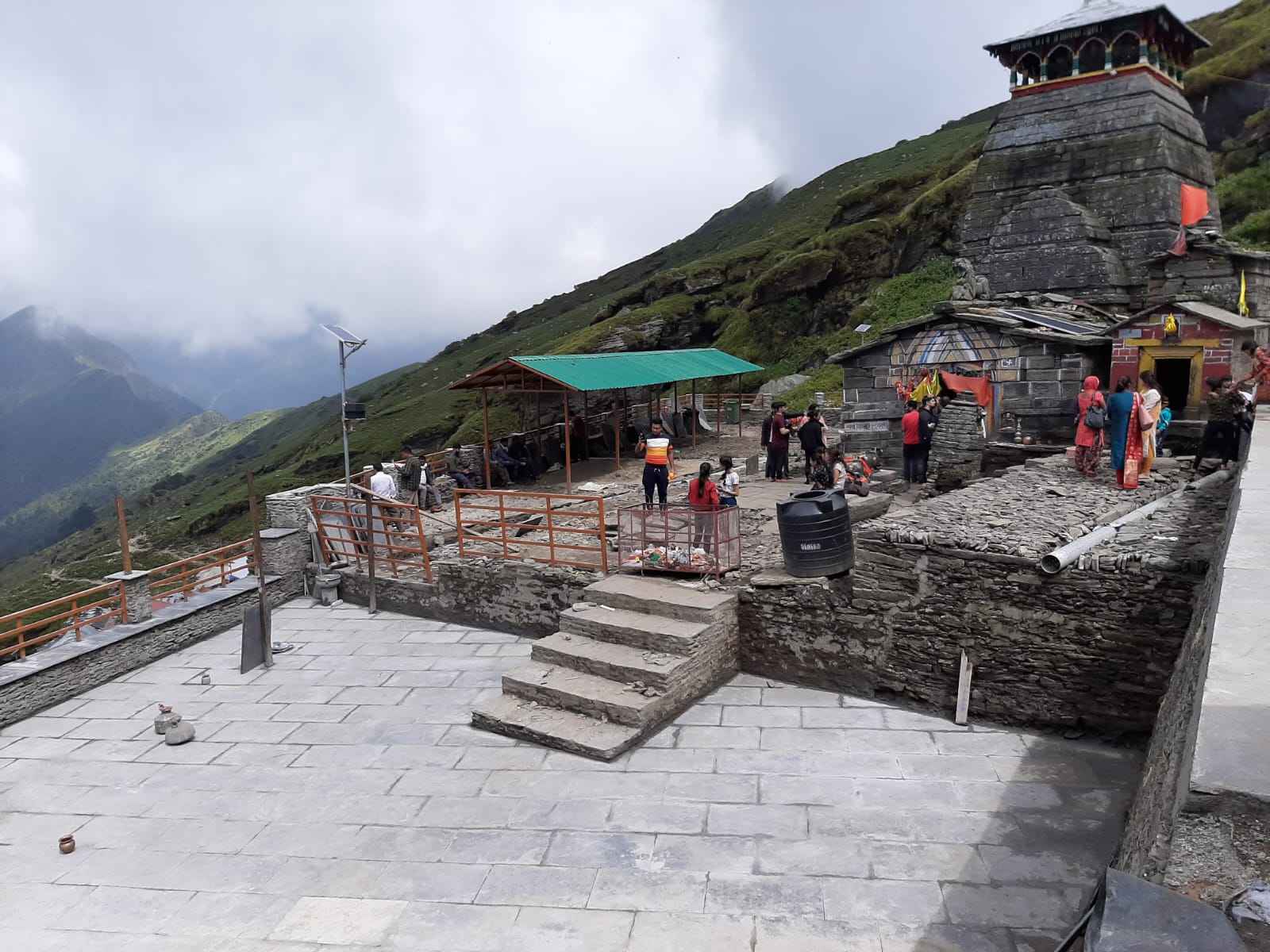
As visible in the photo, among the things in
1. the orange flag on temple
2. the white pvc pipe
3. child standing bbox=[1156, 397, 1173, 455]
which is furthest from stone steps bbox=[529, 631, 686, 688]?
the orange flag on temple

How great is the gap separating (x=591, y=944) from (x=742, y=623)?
15.6 feet

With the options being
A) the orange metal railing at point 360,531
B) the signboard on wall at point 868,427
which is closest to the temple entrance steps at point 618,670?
the orange metal railing at point 360,531

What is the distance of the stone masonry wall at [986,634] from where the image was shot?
7.26 m

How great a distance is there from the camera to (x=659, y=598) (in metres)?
9.60

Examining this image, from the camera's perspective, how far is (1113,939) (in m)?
2.40

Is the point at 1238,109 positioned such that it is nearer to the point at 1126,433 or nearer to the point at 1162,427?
the point at 1162,427

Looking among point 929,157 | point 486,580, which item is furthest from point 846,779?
point 929,157

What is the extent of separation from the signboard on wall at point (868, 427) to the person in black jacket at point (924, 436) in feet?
7.17

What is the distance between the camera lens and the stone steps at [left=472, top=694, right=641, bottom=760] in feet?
25.5

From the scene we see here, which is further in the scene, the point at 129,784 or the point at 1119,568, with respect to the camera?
the point at 129,784

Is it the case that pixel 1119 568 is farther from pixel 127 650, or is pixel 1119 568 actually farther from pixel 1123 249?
pixel 1123 249

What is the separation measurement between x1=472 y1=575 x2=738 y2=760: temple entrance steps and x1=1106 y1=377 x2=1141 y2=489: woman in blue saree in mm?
5240

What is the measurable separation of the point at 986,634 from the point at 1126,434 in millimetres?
3985

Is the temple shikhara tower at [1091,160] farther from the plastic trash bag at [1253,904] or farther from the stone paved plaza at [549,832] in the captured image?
the plastic trash bag at [1253,904]
